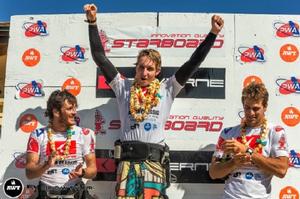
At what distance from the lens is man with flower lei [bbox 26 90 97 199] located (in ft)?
11.4

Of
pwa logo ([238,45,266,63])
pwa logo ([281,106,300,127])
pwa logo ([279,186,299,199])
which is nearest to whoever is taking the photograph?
pwa logo ([279,186,299,199])

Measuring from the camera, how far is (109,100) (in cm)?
442

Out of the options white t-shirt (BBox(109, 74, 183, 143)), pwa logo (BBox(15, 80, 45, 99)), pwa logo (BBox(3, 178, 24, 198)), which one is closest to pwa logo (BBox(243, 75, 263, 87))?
white t-shirt (BBox(109, 74, 183, 143))

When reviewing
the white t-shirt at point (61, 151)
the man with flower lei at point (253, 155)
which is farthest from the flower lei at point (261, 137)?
the white t-shirt at point (61, 151)

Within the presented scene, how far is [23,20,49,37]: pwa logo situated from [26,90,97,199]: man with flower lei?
1222 millimetres

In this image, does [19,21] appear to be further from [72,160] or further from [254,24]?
[254,24]

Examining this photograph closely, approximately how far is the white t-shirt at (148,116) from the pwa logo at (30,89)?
1.05 m

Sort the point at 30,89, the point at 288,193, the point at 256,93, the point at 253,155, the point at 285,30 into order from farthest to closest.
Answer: the point at 30,89, the point at 285,30, the point at 288,193, the point at 256,93, the point at 253,155

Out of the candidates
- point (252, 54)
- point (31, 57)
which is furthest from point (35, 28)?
point (252, 54)

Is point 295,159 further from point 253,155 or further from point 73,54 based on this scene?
point 73,54

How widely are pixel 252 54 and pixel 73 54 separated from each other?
1909 millimetres

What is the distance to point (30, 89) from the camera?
179 inches

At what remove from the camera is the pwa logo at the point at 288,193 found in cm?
416

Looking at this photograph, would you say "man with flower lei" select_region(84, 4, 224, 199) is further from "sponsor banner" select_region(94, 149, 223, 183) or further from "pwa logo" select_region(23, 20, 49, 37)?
"pwa logo" select_region(23, 20, 49, 37)
